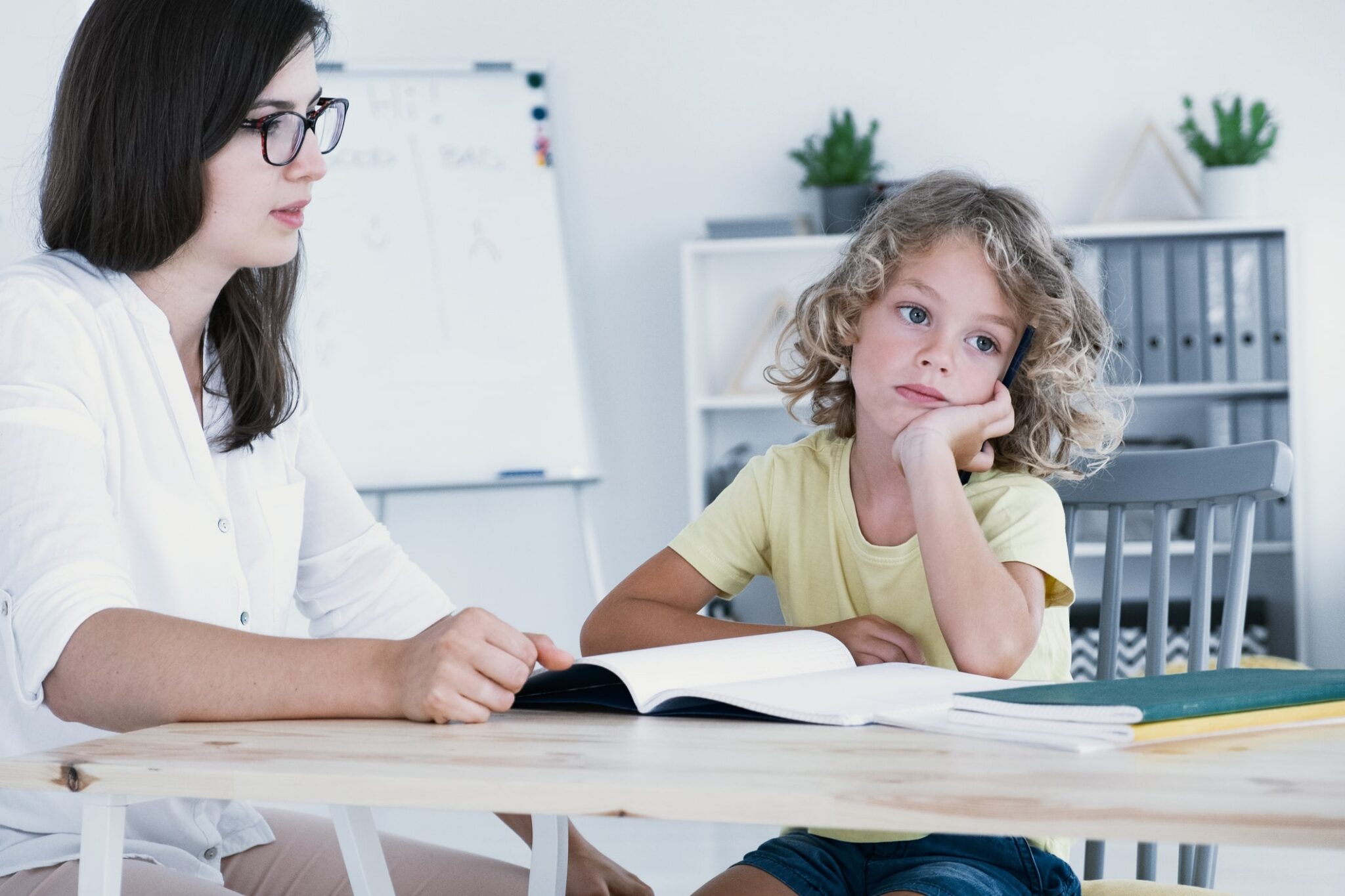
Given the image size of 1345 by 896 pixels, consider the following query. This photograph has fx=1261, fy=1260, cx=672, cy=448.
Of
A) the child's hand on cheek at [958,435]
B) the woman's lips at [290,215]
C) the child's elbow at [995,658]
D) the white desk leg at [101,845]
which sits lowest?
the child's elbow at [995,658]

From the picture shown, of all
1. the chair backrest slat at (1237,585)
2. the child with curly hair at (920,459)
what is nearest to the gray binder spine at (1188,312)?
the child with curly hair at (920,459)

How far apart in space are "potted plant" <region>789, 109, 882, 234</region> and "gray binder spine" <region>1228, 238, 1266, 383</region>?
3.39ft

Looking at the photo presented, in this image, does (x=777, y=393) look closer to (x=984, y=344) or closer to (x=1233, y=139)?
(x=1233, y=139)

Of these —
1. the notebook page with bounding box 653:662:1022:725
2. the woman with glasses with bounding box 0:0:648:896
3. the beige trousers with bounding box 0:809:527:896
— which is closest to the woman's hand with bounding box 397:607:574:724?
the woman with glasses with bounding box 0:0:648:896

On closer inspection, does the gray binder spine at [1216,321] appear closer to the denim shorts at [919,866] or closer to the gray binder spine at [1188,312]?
the gray binder spine at [1188,312]

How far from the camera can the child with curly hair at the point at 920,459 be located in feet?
3.90

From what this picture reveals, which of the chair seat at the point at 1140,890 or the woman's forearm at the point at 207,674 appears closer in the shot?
the woman's forearm at the point at 207,674

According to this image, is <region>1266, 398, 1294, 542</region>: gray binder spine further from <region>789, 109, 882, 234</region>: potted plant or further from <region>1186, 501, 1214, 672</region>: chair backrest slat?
<region>1186, 501, 1214, 672</region>: chair backrest slat

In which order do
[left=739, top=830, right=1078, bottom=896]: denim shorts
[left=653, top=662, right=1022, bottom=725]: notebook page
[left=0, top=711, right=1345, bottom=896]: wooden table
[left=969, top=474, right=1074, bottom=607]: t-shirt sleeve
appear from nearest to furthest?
[left=0, top=711, right=1345, bottom=896]: wooden table → [left=653, top=662, right=1022, bottom=725]: notebook page → [left=739, top=830, right=1078, bottom=896]: denim shorts → [left=969, top=474, right=1074, bottom=607]: t-shirt sleeve

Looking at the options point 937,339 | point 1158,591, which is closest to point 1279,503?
point 1158,591

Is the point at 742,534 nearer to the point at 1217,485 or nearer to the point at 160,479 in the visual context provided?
the point at 1217,485

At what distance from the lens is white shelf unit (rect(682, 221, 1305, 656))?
350 cm

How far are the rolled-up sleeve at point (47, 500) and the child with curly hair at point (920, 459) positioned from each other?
1.74 feet

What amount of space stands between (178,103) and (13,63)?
668 mm
